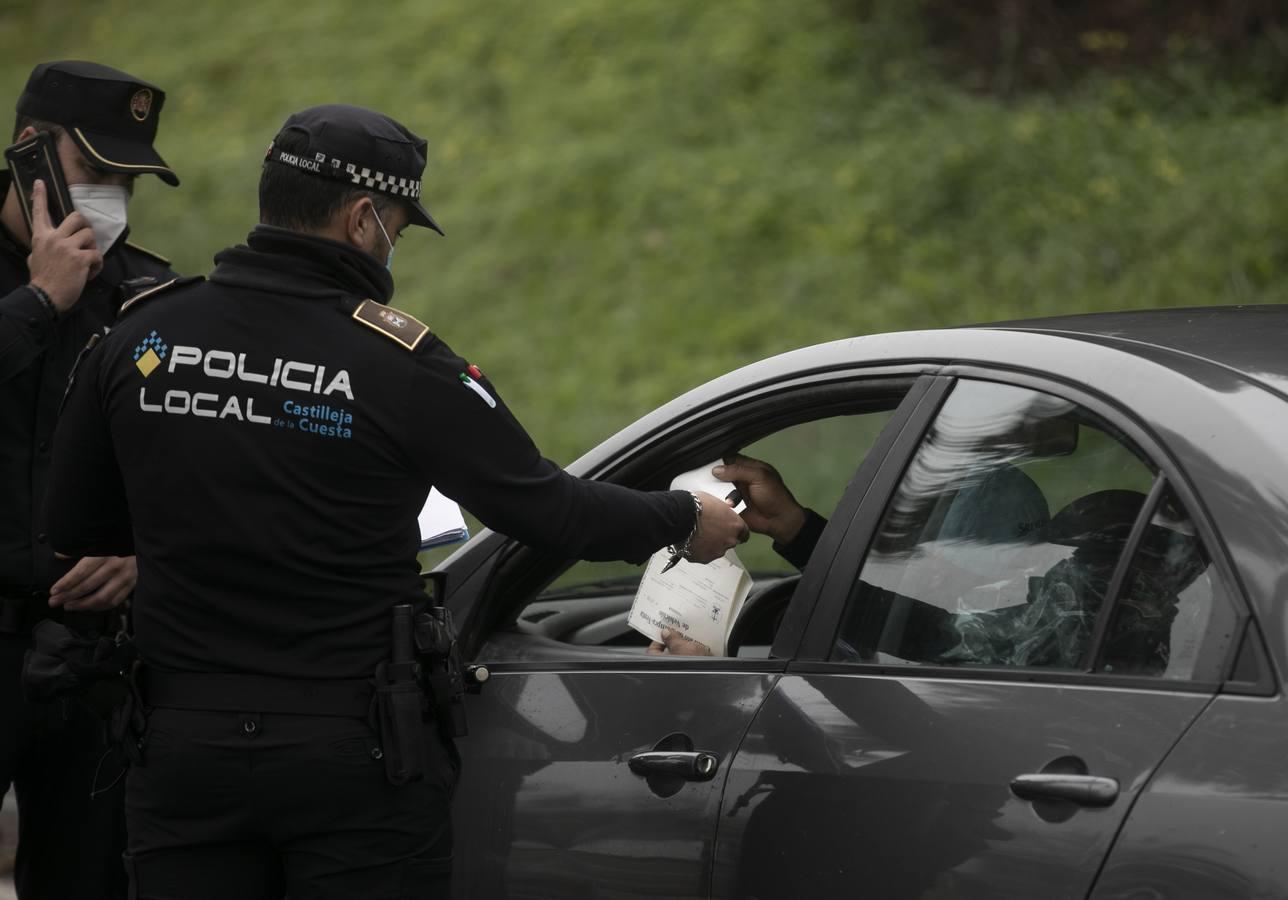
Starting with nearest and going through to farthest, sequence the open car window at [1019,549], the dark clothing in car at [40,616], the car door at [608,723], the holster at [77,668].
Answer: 1. the open car window at [1019,549]
2. the car door at [608,723]
3. the holster at [77,668]
4. the dark clothing in car at [40,616]

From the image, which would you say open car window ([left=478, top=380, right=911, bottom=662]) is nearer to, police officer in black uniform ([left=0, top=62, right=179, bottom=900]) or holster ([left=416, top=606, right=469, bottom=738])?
holster ([left=416, top=606, right=469, bottom=738])

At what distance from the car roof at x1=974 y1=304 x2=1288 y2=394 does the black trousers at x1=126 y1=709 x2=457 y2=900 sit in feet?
3.70

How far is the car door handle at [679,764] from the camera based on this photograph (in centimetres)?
242

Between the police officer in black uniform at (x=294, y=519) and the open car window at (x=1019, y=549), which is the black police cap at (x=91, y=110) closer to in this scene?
the police officer in black uniform at (x=294, y=519)

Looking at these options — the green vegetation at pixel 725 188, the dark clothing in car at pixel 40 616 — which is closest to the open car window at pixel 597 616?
the dark clothing in car at pixel 40 616

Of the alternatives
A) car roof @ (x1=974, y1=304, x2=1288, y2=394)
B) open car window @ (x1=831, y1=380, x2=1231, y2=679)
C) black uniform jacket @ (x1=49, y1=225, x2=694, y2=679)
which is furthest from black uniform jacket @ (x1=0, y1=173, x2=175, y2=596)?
car roof @ (x1=974, y1=304, x2=1288, y2=394)

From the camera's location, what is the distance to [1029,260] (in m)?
9.44

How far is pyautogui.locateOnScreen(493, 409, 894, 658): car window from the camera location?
126 inches

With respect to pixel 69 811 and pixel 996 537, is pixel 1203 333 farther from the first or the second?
pixel 69 811

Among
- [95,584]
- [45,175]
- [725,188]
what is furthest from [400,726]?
[725,188]

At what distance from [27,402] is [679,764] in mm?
1448

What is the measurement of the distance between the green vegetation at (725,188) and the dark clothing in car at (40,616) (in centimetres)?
593

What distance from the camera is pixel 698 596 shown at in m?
2.79

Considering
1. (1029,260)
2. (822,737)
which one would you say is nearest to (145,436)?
(822,737)
